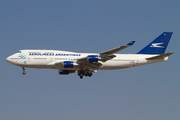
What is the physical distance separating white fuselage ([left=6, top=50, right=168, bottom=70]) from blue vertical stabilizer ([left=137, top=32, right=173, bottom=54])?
231 centimetres

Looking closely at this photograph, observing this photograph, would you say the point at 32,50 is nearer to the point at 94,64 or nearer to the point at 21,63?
the point at 21,63

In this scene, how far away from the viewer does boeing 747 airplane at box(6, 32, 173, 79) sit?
47.9m

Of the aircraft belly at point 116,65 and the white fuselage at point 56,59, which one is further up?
the white fuselage at point 56,59

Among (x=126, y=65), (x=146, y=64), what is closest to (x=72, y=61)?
(x=126, y=65)

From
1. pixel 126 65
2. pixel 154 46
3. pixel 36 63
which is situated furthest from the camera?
pixel 154 46

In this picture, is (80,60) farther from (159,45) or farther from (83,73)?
(159,45)

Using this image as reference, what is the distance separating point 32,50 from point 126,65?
16.6 m

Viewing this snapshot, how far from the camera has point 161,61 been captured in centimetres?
5194

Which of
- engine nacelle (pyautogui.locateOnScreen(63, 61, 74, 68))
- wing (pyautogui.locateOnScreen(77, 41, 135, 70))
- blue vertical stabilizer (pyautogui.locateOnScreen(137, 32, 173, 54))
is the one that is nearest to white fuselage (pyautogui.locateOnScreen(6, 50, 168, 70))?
engine nacelle (pyautogui.locateOnScreen(63, 61, 74, 68))

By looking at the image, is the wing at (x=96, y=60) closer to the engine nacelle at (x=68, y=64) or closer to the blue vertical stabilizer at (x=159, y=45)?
the engine nacelle at (x=68, y=64)

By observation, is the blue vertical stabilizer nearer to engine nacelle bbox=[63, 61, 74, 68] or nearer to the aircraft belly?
the aircraft belly

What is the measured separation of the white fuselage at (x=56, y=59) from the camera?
159 feet

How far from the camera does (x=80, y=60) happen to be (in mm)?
48719

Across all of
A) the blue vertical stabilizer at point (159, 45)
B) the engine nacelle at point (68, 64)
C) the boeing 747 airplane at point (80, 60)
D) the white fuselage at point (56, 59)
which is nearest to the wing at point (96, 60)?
the boeing 747 airplane at point (80, 60)
